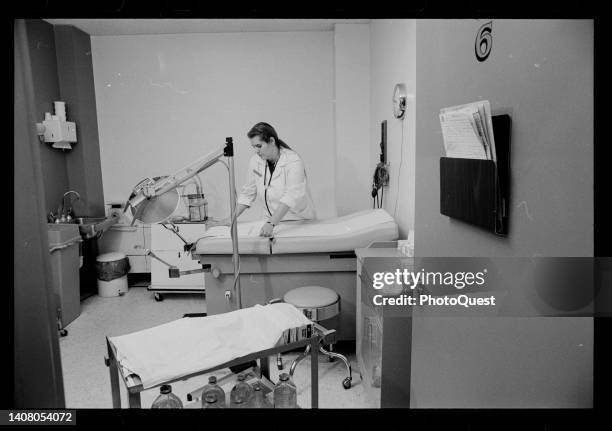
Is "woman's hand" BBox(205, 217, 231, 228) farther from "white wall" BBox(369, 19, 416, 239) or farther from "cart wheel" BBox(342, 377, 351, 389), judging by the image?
"cart wheel" BBox(342, 377, 351, 389)

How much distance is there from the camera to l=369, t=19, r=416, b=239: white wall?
8.00ft

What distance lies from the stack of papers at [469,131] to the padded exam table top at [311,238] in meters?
1.36

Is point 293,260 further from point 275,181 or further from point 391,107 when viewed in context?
point 391,107

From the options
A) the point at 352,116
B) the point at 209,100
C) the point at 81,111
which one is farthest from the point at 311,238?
the point at 81,111

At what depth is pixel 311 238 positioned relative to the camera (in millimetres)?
2500

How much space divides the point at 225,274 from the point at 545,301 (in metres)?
2.09

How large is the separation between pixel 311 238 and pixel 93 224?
7.57 feet

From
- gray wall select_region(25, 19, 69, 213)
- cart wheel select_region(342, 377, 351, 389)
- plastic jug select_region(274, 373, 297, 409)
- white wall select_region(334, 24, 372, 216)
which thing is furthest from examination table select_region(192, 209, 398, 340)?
gray wall select_region(25, 19, 69, 213)

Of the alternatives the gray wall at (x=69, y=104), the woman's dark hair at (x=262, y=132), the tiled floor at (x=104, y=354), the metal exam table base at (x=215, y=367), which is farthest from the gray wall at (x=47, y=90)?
the metal exam table base at (x=215, y=367)

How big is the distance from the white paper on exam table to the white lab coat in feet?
0.43

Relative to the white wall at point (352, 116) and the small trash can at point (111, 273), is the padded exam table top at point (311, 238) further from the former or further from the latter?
the small trash can at point (111, 273)

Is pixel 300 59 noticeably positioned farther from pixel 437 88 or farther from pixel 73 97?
pixel 437 88

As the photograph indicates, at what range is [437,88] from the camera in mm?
1196
